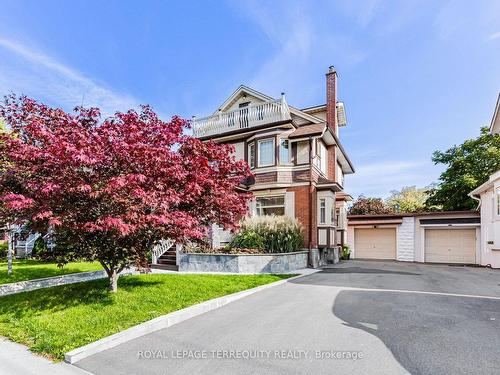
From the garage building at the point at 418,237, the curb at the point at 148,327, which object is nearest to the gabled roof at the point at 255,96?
the garage building at the point at 418,237

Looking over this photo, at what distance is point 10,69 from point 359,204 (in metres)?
25.9

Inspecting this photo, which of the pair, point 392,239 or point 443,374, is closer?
point 443,374

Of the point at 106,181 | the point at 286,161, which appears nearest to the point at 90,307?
the point at 106,181

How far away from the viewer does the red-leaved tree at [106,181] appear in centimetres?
553

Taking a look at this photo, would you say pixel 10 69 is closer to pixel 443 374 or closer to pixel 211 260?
pixel 211 260

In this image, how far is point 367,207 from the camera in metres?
27.0

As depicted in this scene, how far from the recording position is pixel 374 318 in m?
5.73

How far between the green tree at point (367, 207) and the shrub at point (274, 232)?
1607cm

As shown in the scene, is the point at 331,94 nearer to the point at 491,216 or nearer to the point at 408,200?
the point at 491,216

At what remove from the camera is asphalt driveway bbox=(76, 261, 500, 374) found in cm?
390

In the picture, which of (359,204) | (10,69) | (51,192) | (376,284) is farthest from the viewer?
(359,204)

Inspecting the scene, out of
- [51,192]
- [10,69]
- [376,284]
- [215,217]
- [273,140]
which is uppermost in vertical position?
[10,69]

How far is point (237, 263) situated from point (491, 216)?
45.6 ft

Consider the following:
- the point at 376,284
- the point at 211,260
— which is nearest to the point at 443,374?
the point at 376,284
